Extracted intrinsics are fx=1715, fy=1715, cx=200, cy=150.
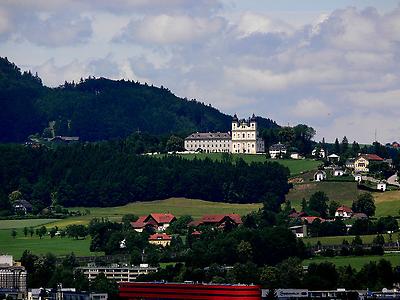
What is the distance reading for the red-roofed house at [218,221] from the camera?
548ft

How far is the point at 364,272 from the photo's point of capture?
121312 millimetres

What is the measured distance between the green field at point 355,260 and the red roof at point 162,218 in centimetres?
3593

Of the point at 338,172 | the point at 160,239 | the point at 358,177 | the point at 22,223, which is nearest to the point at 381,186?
the point at 358,177

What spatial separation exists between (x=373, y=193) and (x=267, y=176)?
15718 mm

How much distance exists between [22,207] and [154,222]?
969 inches

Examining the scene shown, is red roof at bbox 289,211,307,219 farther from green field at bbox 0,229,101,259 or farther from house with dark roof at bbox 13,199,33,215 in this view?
house with dark roof at bbox 13,199,33,215

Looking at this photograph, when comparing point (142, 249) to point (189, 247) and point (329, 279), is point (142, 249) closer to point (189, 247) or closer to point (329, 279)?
point (189, 247)

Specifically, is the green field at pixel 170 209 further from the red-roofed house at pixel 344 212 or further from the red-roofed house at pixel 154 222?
the red-roofed house at pixel 344 212

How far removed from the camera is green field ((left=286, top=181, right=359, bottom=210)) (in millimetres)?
185250

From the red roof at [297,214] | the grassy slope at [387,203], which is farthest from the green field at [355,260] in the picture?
the red roof at [297,214]

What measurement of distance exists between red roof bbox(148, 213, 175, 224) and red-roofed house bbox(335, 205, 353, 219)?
665 inches

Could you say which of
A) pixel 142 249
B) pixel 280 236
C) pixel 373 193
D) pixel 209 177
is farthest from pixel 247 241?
pixel 209 177

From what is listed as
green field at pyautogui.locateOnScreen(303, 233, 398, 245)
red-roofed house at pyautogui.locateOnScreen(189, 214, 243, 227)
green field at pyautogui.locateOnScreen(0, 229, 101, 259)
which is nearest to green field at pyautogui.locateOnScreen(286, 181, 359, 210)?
red-roofed house at pyautogui.locateOnScreen(189, 214, 243, 227)

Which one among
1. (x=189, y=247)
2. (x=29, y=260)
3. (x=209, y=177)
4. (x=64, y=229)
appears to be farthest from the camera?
(x=209, y=177)
